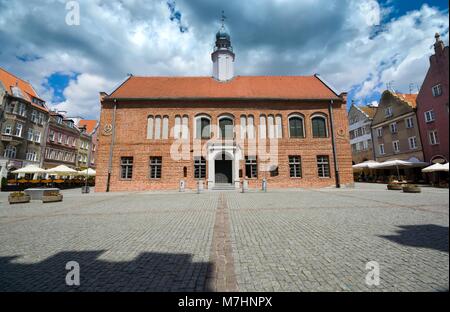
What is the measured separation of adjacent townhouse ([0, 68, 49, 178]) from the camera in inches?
997

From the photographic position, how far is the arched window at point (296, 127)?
2062cm

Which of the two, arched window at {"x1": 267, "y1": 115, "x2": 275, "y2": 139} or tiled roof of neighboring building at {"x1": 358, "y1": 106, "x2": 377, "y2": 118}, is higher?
tiled roof of neighboring building at {"x1": 358, "y1": 106, "x2": 377, "y2": 118}

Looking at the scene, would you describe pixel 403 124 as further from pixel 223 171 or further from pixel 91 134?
pixel 91 134

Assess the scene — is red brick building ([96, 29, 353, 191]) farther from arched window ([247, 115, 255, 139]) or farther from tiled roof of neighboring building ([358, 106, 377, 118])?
tiled roof of neighboring building ([358, 106, 377, 118])

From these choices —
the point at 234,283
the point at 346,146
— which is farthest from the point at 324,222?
the point at 346,146

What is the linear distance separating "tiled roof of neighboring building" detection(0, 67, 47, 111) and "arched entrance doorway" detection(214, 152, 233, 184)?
2822 centimetres

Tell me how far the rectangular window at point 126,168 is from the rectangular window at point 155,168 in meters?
1.93

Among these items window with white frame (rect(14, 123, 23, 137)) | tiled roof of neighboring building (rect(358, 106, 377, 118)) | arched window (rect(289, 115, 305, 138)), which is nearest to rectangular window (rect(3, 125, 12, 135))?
window with white frame (rect(14, 123, 23, 137))

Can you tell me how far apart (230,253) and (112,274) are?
203 cm

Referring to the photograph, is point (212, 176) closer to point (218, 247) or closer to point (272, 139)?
point (272, 139)

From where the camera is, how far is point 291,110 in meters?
20.7

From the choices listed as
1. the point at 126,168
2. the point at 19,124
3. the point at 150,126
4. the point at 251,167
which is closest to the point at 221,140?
the point at 251,167

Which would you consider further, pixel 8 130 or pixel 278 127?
pixel 8 130

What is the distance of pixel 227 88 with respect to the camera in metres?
22.5
